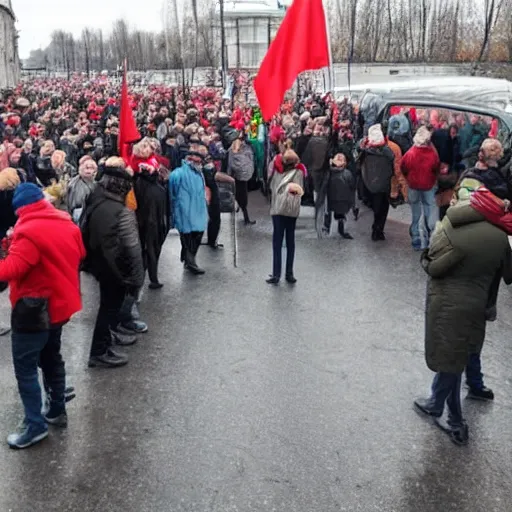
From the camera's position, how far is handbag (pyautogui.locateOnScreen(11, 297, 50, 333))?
4051 mm

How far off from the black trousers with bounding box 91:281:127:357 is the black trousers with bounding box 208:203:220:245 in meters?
3.39

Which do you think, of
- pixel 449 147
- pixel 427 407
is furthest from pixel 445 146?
pixel 427 407

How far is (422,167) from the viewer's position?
28.8ft

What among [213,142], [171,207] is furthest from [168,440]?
[213,142]

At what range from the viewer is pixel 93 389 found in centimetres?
514

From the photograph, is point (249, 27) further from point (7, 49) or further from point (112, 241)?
point (112, 241)

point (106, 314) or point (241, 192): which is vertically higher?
point (241, 192)

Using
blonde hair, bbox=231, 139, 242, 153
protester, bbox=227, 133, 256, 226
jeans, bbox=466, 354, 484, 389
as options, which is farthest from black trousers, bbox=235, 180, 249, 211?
jeans, bbox=466, 354, 484, 389

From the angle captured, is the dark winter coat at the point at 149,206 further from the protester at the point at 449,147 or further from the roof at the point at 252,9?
the roof at the point at 252,9

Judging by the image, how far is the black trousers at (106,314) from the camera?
5.38 m

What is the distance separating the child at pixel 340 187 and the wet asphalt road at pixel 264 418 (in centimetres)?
223

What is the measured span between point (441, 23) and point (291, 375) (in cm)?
5207

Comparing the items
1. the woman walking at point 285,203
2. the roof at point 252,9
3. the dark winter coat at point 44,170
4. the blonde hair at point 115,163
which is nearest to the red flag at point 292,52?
the woman walking at point 285,203

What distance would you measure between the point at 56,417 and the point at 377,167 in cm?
609
